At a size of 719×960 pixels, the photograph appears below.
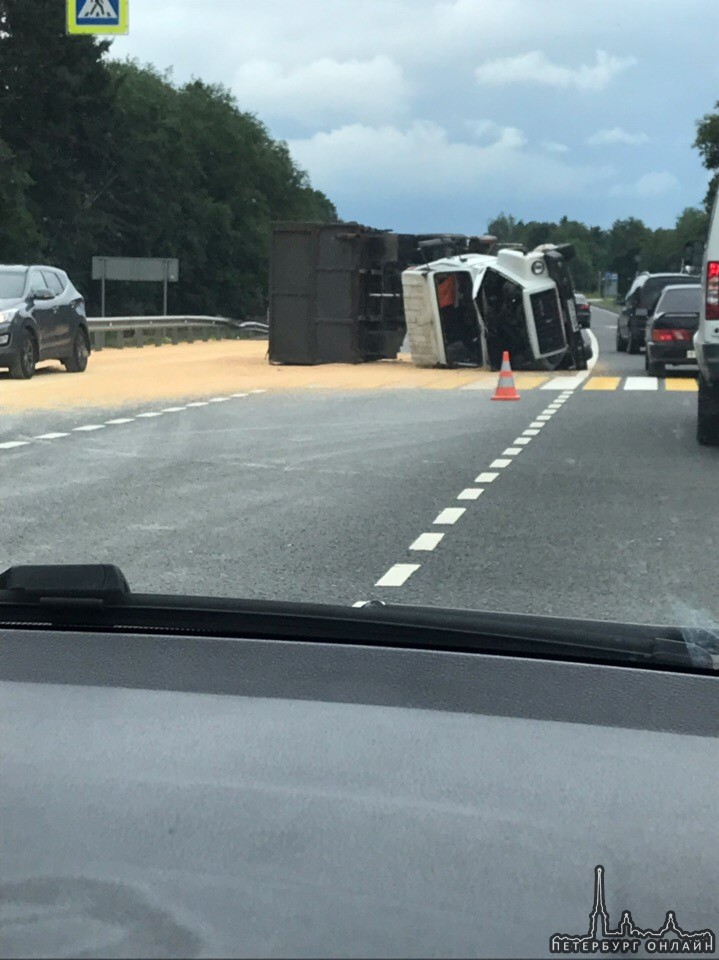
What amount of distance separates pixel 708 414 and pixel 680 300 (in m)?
17.8

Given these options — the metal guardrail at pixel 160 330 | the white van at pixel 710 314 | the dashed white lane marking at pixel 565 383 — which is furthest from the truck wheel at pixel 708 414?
the metal guardrail at pixel 160 330

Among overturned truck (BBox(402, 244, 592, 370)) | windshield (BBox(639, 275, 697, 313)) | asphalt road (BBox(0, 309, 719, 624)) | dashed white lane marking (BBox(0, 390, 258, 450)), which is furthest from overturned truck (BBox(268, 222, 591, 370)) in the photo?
asphalt road (BBox(0, 309, 719, 624))

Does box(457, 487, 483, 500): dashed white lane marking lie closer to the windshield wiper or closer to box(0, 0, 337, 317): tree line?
the windshield wiper

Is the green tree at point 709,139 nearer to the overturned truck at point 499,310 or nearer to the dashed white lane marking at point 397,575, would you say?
the overturned truck at point 499,310

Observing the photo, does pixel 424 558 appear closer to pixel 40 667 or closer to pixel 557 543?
pixel 557 543

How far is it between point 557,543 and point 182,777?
8.08 meters

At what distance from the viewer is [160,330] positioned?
52844mm

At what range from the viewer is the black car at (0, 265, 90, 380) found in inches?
1093

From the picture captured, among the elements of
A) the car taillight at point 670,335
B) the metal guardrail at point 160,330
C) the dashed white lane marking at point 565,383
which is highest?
the car taillight at point 670,335

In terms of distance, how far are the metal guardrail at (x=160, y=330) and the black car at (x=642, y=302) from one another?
41.7 feet

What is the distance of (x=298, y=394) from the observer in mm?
27250

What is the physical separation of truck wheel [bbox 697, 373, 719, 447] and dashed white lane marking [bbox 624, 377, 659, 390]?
12.0m

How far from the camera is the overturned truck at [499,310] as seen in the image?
3575cm

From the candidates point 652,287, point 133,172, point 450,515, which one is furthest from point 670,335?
point 133,172
